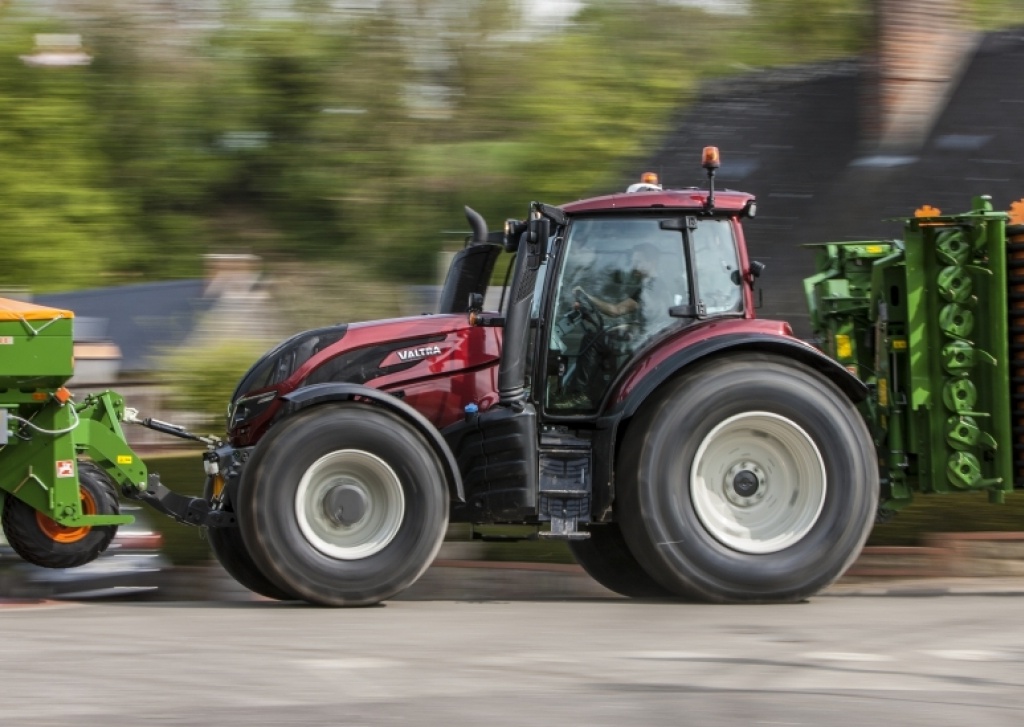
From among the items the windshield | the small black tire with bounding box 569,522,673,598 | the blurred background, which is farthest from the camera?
the blurred background

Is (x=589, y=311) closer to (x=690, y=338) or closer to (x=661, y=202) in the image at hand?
(x=690, y=338)

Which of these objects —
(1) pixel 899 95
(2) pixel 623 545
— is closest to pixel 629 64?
(1) pixel 899 95

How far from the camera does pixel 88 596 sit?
9.34 metres

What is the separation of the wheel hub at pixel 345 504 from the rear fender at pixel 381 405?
0.46 m

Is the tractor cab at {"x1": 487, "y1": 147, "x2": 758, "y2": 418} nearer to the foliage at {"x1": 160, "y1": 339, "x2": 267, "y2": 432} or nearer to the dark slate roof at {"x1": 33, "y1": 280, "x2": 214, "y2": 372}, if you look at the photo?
the foliage at {"x1": 160, "y1": 339, "x2": 267, "y2": 432}

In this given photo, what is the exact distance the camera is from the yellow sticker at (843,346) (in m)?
8.86

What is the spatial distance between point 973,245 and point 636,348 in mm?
1954

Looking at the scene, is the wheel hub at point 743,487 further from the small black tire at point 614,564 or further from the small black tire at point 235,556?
the small black tire at point 235,556

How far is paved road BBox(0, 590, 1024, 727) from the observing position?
17.3 ft

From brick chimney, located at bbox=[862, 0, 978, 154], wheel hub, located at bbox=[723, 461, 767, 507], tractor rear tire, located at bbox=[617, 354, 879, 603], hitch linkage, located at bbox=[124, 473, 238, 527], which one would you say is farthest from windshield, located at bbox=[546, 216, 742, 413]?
brick chimney, located at bbox=[862, 0, 978, 154]

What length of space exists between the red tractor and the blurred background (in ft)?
45.3

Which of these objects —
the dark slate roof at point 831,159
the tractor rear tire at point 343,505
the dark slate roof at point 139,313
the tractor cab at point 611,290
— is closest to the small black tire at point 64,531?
the tractor rear tire at point 343,505

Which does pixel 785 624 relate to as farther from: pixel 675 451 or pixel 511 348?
pixel 511 348

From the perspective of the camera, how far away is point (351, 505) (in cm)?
802
